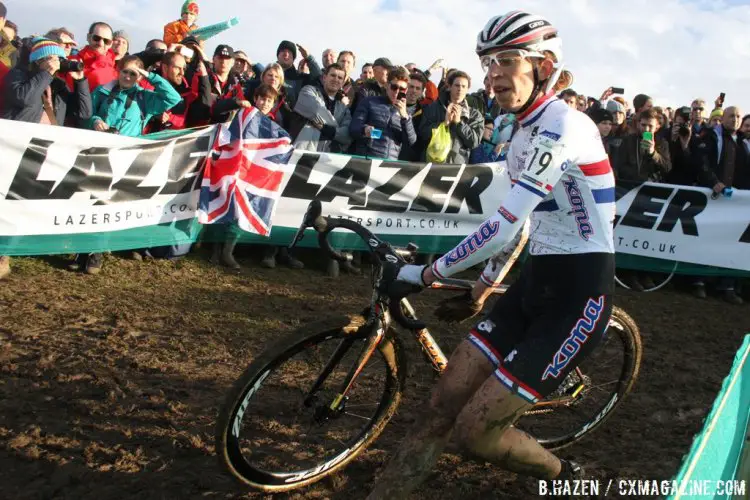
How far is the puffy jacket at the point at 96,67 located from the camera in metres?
7.89

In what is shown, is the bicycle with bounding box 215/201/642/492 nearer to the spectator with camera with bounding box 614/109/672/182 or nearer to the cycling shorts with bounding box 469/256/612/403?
the cycling shorts with bounding box 469/256/612/403

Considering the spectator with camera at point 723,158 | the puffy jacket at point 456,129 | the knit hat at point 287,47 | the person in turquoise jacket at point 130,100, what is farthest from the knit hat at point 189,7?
the spectator with camera at point 723,158

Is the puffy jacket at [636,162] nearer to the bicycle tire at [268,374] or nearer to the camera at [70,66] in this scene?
the bicycle tire at [268,374]

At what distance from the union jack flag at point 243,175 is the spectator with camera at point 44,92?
1551 millimetres

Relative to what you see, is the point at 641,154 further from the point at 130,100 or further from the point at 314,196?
the point at 130,100

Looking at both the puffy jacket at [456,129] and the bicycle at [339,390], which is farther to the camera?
the puffy jacket at [456,129]

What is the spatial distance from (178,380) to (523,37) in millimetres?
3391

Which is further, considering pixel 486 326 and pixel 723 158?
pixel 723 158

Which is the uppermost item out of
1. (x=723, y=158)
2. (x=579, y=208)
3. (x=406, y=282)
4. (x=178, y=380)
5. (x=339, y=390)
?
(x=723, y=158)

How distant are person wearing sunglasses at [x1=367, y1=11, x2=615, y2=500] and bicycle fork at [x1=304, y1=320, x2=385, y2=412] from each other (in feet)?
1.18

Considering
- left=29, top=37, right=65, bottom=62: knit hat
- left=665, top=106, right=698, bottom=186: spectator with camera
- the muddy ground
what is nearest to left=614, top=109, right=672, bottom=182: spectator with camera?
left=665, top=106, right=698, bottom=186: spectator with camera

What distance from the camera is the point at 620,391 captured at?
4.49 meters

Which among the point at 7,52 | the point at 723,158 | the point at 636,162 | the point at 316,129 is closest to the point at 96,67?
the point at 7,52

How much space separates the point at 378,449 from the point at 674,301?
6234 mm
